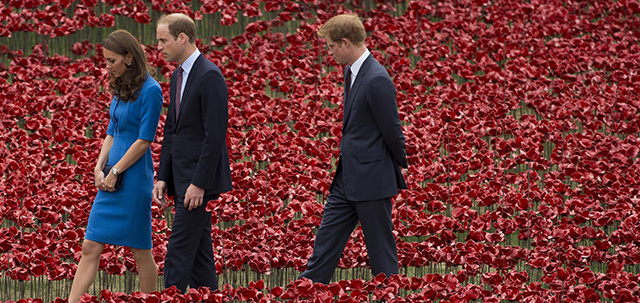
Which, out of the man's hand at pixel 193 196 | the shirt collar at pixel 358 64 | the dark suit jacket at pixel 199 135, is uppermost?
the shirt collar at pixel 358 64

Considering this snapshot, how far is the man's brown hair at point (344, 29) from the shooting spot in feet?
19.1

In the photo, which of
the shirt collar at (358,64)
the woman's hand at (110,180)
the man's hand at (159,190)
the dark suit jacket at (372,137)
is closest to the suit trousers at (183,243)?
the man's hand at (159,190)

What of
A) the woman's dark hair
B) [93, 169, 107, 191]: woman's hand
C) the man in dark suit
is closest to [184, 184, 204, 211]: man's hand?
the man in dark suit

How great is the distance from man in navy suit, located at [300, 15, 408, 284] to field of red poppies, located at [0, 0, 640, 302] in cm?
45

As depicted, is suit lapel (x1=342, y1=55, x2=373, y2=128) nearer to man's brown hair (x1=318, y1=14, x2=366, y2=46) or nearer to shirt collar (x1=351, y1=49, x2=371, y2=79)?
shirt collar (x1=351, y1=49, x2=371, y2=79)

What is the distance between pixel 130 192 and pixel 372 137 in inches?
64.9

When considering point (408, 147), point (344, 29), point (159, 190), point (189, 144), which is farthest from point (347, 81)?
point (408, 147)

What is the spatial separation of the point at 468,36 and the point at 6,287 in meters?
7.30

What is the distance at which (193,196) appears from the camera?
5.67 metres

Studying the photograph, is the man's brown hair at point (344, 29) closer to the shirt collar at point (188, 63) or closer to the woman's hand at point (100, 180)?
the shirt collar at point (188, 63)

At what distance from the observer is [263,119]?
9141 millimetres

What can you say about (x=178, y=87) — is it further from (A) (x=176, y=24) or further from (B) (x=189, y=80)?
(A) (x=176, y=24)

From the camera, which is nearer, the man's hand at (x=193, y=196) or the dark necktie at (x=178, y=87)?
the man's hand at (x=193, y=196)

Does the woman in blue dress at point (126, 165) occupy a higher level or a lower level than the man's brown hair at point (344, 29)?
lower
